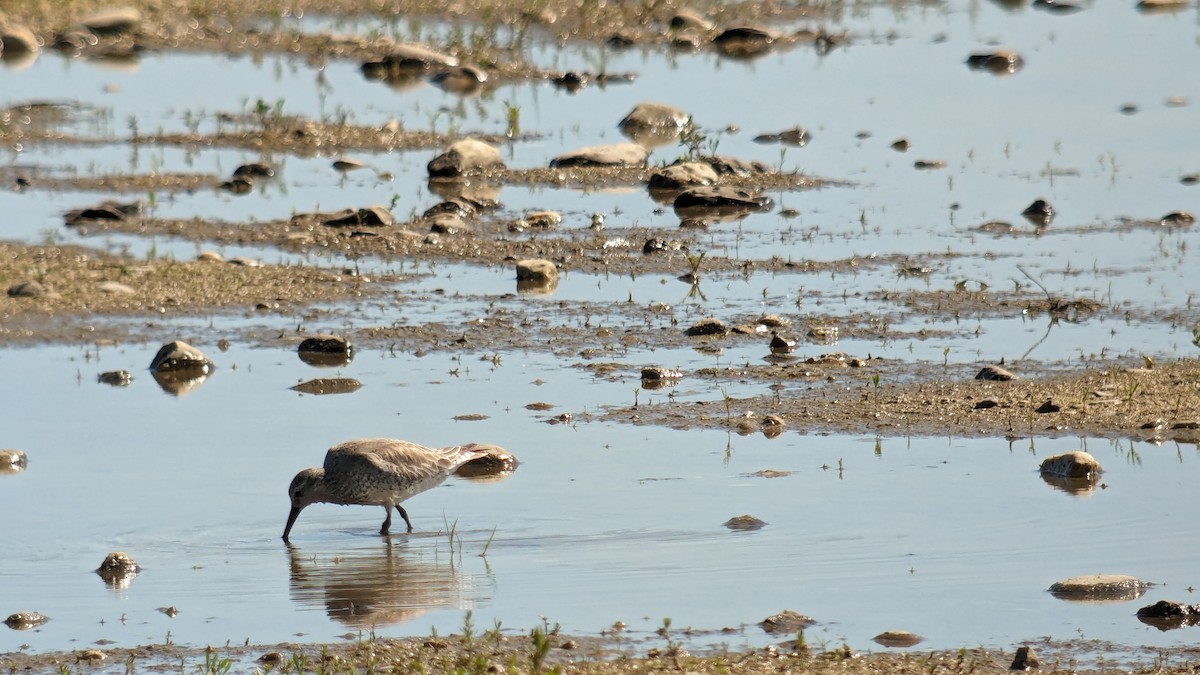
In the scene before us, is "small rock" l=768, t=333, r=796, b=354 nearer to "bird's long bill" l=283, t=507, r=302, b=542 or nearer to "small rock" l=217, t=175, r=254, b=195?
"bird's long bill" l=283, t=507, r=302, b=542

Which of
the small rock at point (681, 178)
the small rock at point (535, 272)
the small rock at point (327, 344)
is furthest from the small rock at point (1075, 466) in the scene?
the small rock at point (681, 178)

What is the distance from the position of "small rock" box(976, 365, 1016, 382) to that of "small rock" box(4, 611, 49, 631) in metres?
5.78

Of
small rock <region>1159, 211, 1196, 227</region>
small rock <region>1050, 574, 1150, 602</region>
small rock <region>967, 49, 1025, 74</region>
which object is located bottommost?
small rock <region>1050, 574, 1150, 602</region>

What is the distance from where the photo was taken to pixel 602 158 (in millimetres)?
18312

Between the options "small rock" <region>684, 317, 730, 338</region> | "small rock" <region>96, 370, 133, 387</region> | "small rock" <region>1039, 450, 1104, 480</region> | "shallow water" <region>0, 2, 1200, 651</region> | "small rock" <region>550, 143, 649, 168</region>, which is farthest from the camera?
"small rock" <region>550, 143, 649, 168</region>

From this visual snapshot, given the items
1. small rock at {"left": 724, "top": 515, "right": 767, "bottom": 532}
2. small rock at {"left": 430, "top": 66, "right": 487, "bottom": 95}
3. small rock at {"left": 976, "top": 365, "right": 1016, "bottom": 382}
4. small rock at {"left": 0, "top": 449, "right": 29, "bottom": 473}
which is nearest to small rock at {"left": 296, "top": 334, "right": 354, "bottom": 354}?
small rock at {"left": 0, "top": 449, "right": 29, "bottom": 473}

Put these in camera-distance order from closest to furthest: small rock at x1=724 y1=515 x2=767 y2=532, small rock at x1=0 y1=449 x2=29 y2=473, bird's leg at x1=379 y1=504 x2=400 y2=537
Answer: small rock at x1=724 y1=515 x2=767 y2=532
bird's leg at x1=379 y1=504 x2=400 y2=537
small rock at x1=0 y1=449 x2=29 y2=473

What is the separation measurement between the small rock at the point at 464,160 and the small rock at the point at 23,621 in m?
10.4

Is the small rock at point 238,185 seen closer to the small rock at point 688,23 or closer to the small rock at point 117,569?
the small rock at point 117,569

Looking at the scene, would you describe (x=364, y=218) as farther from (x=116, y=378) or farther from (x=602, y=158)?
(x=116, y=378)

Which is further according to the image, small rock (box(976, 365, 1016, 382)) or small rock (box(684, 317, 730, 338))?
small rock (box(684, 317, 730, 338))

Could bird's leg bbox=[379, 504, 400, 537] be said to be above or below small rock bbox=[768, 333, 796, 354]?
below

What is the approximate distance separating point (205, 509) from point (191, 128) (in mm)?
11544

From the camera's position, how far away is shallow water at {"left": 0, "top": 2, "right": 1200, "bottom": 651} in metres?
8.00
